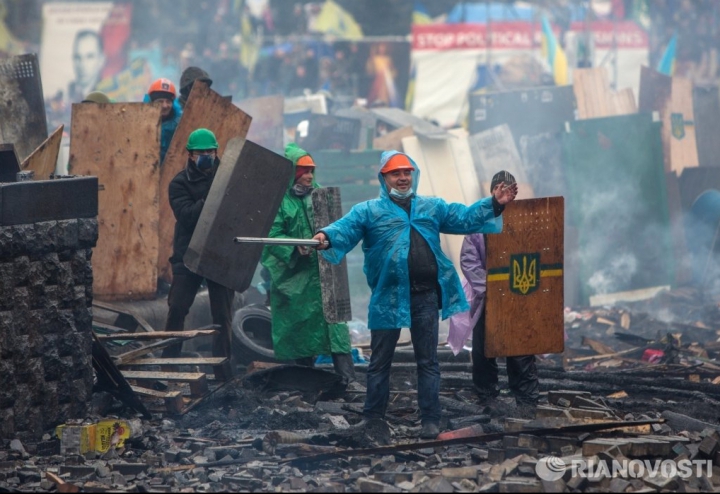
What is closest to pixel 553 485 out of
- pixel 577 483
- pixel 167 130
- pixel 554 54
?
pixel 577 483

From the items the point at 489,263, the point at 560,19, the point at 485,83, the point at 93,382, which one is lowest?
the point at 93,382

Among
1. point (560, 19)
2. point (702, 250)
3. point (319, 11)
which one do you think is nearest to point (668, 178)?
point (702, 250)

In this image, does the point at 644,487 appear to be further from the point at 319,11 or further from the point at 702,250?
the point at 319,11

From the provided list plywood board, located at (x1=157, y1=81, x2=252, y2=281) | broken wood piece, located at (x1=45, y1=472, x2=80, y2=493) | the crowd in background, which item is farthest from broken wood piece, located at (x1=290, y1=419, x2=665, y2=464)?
the crowd in background

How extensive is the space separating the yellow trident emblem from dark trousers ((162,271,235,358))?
259cm

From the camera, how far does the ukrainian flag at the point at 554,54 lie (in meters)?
26.1

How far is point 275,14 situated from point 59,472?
25.6 meters

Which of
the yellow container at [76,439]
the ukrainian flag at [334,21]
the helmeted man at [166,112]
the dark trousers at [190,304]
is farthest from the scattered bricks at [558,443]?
the ukrainian flag at [334,21]

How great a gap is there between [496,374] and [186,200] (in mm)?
3023

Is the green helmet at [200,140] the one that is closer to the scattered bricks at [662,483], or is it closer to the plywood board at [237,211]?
the plywood board at [237,211]

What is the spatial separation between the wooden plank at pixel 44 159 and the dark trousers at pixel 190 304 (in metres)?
1.55

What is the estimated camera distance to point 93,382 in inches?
285

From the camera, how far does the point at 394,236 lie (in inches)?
263

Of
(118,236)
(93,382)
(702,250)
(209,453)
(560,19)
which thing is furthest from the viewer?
(560,19)
